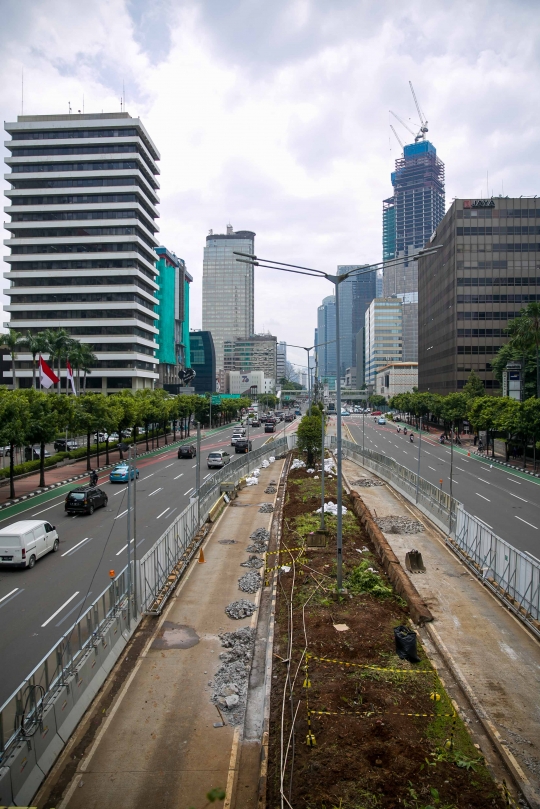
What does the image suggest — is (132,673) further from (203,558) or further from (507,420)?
(507,420)

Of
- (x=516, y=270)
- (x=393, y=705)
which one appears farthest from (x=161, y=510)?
(x=516, y=270)

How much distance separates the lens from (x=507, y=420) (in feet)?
179

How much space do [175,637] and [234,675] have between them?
2.96m

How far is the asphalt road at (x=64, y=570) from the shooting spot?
50.9 ft

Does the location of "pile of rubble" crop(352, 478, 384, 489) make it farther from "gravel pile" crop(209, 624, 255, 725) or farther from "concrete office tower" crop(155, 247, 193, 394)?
"concrete office tower" crop(155, 247, 193, 394)

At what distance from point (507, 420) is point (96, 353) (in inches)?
2819

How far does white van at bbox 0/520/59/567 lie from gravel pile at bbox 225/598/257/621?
9753 mm

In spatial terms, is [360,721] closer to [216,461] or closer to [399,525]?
[399,525]

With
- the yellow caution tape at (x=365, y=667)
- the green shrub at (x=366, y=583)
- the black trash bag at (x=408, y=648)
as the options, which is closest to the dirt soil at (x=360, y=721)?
the yellow caution tape at (x=365, y=667)

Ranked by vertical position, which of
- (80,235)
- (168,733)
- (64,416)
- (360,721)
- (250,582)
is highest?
(80,235)

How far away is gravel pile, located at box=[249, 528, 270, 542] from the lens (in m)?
27.5

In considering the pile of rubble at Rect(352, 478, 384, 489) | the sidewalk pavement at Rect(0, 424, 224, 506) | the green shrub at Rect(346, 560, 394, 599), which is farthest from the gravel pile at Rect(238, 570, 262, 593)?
the pile of rubble at Rect(352, 478, 384, 489)

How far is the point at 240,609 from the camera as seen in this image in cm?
1759

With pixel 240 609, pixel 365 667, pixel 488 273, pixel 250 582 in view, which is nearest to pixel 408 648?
pixel 365 667
